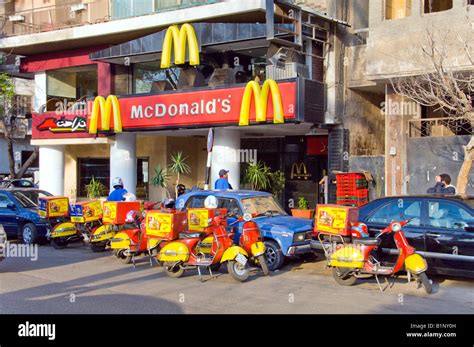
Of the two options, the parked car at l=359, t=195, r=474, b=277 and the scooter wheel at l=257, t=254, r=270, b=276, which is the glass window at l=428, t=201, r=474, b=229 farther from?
the scooter wheel at l=257, t=254, r=270, b=276

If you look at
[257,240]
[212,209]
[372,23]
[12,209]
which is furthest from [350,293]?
[12,209]

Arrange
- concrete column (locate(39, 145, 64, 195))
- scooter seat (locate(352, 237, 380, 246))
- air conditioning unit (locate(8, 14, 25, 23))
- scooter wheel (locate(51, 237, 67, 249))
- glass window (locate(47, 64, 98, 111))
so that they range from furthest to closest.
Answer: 1. air conditioning unit (locate(8, 14, 25, 23))
2. glass window (locate(47, 64, 98, 111))
3. concrete column (locate(39, 145, 64, 195))
4. scooter wheel (locate(51, 237, 67, 249))
5. scooter seat (locate(352, 237, 380, 246))

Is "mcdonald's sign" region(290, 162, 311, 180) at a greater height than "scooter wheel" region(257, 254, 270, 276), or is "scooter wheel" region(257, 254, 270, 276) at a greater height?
"mcdonald's sign" region(290, 162, 311, 180)

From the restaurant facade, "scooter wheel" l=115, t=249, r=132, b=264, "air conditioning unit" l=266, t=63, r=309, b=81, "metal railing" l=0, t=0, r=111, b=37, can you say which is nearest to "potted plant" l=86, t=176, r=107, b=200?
the restaurant facade

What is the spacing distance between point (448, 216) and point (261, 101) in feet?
26.1

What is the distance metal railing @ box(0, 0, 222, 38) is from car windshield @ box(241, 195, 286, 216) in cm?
797

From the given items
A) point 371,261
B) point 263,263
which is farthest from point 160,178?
point 371,261

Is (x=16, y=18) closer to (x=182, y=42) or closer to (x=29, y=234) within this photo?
(x=182, y=42)

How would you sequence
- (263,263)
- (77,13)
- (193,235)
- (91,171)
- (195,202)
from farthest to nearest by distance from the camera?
1. (91,171)
2. (77,13)
3. (195,202)
4. (193,235)
5. (263,263)

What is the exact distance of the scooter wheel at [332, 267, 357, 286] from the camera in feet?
33.1

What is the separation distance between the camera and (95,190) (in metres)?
24.5

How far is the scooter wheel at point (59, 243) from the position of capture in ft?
49.3

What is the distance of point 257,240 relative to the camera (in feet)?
36.3

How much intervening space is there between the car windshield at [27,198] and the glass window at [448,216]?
1081 cm
